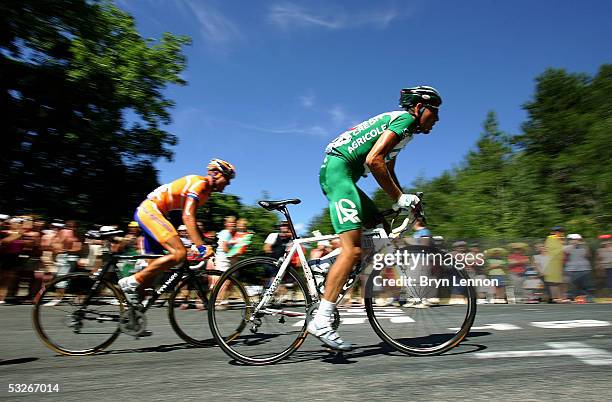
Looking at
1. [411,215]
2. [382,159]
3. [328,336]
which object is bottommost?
[328,336]

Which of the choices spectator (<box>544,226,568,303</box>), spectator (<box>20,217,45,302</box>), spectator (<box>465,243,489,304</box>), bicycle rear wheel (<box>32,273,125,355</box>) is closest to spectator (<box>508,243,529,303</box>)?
spectator (<box>544,226,568,303</box>)

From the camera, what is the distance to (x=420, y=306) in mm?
4344

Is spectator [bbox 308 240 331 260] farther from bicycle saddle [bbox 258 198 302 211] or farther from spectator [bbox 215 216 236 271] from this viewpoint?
Answer: spectator [bbox 215 216 236 271]

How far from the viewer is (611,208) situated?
27.3 metres

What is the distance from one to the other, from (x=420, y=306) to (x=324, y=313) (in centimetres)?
94

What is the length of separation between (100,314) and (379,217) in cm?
296

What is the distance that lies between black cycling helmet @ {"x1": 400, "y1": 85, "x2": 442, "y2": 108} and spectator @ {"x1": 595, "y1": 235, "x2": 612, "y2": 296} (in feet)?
28.2

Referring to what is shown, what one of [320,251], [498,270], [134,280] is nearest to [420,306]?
[320,251]

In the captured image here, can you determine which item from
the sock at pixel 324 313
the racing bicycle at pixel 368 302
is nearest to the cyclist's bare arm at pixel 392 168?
the racing bicycle at pixel 368 302

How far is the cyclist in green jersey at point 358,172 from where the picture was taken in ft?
12.9

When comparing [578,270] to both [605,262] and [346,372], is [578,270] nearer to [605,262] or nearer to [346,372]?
[605,262]

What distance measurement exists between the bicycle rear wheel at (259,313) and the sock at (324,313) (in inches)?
6.7

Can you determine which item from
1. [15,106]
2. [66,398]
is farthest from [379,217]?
[15,106]

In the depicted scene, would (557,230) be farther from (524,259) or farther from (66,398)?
(66,398)
